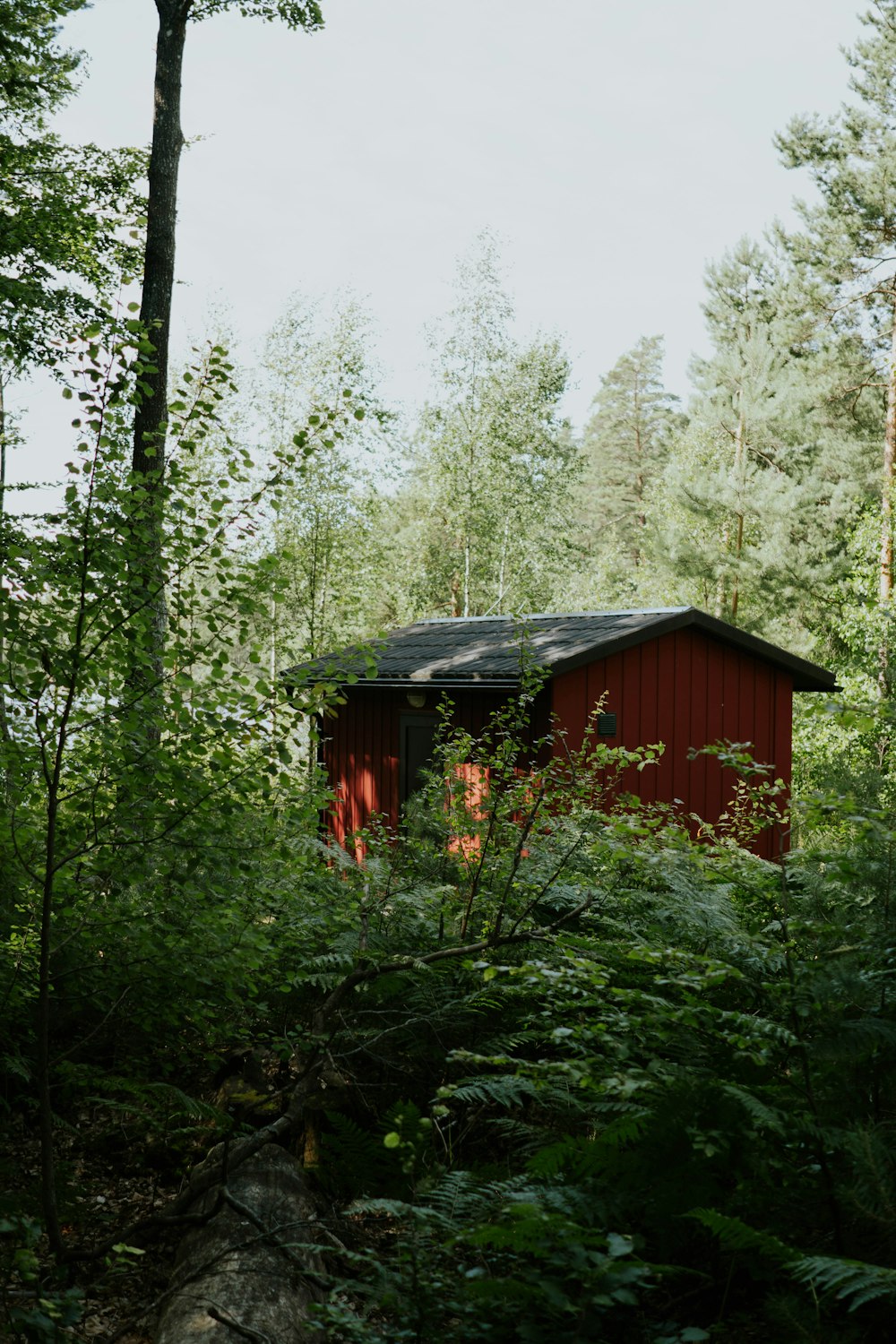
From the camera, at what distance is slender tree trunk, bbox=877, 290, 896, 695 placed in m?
18.1

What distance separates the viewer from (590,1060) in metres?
2.90

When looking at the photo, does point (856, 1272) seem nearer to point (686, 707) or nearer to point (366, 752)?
point (686, 707)

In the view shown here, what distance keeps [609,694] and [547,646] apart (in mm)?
876

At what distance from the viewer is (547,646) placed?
33.8ft

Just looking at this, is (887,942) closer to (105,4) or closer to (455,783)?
(455,783)

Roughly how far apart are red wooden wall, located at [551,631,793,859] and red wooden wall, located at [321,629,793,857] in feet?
0.04

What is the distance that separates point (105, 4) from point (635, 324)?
3845 centimetres

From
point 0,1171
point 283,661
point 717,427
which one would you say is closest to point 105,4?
point 0,1171

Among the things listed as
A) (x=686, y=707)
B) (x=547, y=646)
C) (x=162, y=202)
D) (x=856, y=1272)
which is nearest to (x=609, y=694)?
(x=547, y=646)

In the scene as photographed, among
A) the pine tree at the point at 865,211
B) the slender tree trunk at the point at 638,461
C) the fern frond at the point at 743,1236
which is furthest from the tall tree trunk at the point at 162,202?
the slender tree trunk at the point at 638,461

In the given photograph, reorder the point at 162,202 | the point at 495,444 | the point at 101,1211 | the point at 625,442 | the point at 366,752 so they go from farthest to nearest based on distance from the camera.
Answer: the point at 625,442, the point at 495,444, the point at 366,752, the point at 162,202, the point at 101,1211

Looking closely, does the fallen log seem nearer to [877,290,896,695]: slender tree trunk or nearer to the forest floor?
the forest floor

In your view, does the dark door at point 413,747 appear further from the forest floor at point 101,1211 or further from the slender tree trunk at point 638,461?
the slender tree trunk at point 638,461

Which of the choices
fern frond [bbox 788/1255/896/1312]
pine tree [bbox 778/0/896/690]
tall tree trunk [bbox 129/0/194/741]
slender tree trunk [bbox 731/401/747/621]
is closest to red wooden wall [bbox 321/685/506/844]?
tall tree trunk [bbox 129/0/194/741]
